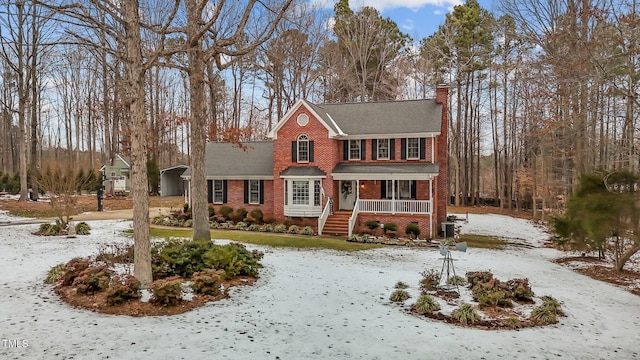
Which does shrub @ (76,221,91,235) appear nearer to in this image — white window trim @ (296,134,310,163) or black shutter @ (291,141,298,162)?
black shutter @ (291,141,298,162)

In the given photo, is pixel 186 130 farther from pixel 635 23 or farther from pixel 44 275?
pixel 635 23

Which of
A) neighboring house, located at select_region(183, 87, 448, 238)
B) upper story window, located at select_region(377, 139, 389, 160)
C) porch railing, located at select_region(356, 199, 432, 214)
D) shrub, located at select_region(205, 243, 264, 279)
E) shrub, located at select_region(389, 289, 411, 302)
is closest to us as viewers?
shrub, located at select_region(389, 289, 411, 302)

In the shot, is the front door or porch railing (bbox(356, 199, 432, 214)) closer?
porch railing (bbox(356, 199, 432, 214))

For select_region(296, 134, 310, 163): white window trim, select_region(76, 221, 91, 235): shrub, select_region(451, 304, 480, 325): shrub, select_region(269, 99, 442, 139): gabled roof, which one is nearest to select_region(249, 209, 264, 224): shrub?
select_region(296, 134, 310, 163): white window trim

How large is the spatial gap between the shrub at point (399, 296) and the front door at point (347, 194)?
13.1 meters

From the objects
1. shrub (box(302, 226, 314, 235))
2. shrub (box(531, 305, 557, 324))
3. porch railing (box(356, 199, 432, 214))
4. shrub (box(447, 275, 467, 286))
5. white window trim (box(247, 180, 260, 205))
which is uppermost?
white window trim (box(247, 180, 260, 205))

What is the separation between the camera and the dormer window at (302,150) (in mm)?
21984

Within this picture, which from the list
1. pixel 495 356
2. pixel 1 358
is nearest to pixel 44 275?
pixel 1 358

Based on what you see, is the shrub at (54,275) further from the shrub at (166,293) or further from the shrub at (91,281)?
the shrub at (166,293)

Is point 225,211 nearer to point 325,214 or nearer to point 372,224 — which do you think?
point 325,214

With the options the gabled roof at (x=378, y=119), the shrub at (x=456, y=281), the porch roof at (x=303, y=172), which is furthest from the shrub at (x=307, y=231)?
the shrub at (x=456, y=281)

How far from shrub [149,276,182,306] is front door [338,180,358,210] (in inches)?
602

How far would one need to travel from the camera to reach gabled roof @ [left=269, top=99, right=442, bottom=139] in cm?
2156

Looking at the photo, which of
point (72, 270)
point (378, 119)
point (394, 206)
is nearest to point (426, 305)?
point (72, 270)
